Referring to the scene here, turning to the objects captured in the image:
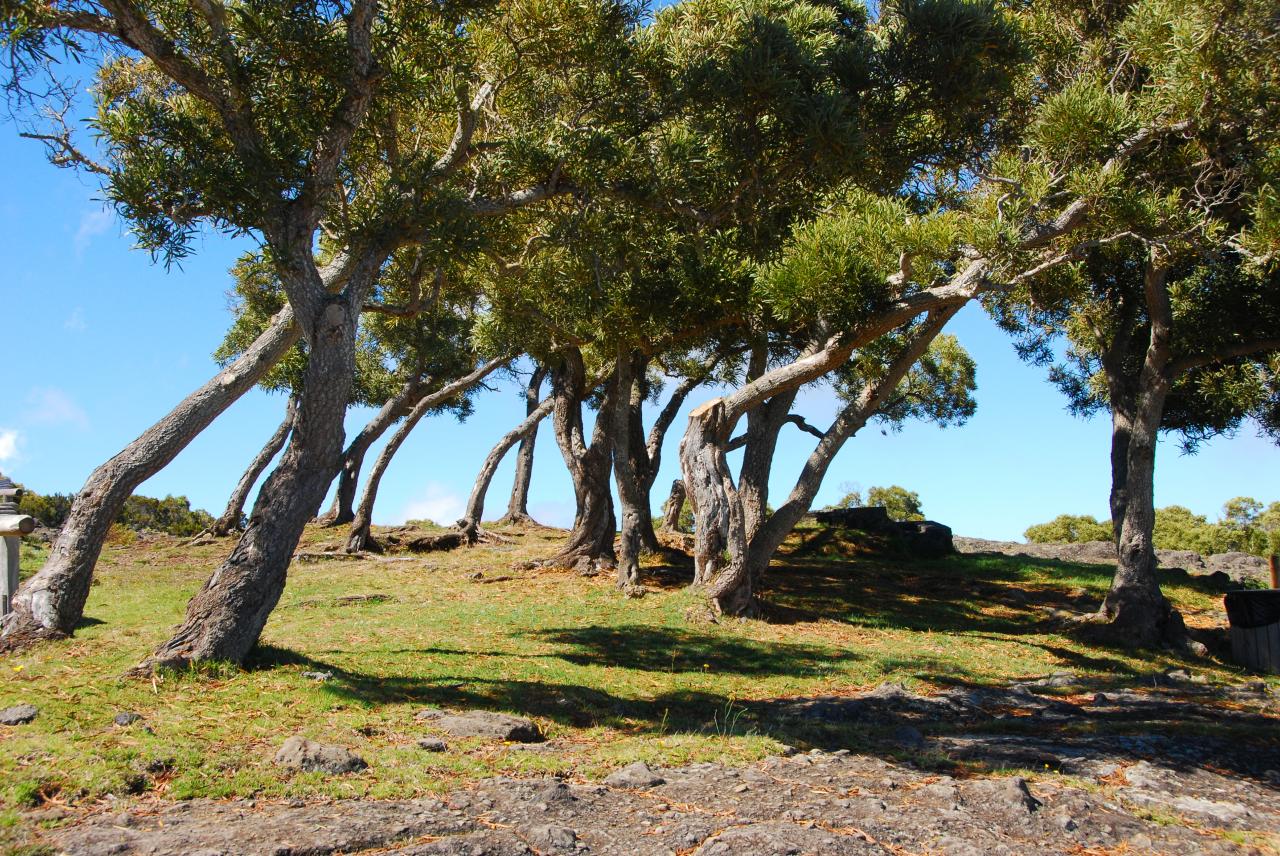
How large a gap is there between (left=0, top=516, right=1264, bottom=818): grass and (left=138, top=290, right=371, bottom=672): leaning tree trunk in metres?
0.39

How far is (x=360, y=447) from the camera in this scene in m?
26.7

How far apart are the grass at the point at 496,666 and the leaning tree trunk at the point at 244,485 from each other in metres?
4.15

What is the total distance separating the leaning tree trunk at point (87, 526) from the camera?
32.8ft

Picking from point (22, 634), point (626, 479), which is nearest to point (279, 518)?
point (22, 634)

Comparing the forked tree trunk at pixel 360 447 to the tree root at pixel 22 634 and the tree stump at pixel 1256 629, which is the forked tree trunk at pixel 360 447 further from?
the tree stump at pixel 1256 629

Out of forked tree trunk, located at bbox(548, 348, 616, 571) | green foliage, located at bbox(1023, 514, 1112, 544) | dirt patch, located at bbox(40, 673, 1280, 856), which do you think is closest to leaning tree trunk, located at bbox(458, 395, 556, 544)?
forked tree trunk, located at bbox(548, 348, 616, 571)

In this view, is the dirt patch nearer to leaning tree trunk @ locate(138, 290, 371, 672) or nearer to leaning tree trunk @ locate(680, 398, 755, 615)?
leaning tree trunk @ locate(138, 290, 371, 672)

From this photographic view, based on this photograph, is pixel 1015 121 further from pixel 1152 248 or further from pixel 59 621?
pixel 59 621

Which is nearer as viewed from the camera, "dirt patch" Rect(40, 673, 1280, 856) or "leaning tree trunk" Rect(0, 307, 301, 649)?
"dirt patch" Rect(40, 673, 1280, 856)

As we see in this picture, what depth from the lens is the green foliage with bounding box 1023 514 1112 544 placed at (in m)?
42.2

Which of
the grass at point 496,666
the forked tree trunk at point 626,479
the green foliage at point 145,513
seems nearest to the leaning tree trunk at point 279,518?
the grass at point 496,666

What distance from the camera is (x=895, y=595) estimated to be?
1947cm

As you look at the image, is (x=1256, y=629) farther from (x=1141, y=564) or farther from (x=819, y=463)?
(x=819, y=463)

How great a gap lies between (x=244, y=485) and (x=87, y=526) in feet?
57.5
